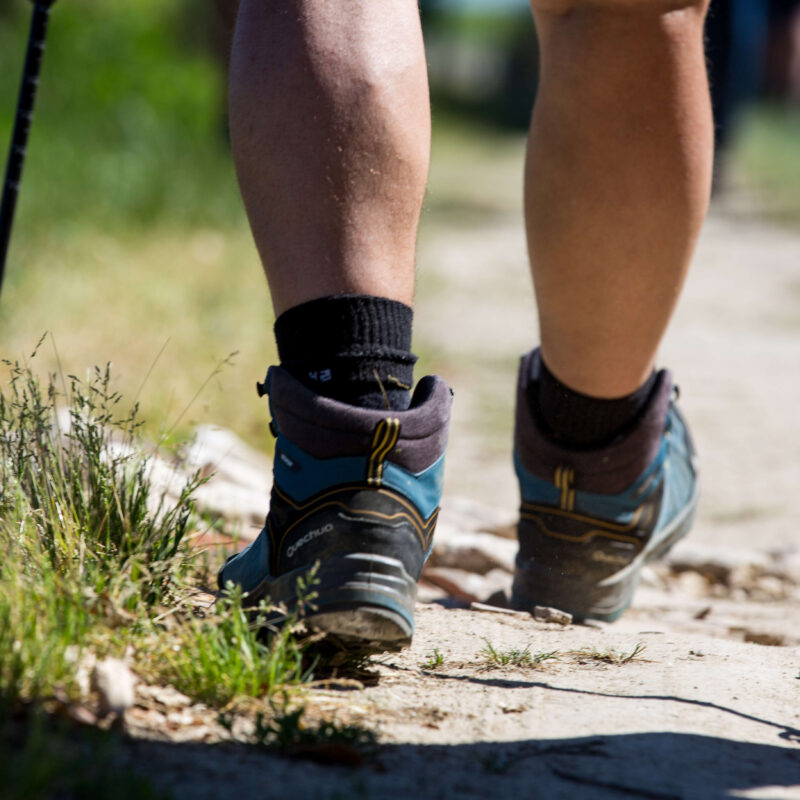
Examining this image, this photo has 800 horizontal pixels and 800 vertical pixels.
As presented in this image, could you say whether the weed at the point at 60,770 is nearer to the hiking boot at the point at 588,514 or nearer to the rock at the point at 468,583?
the hiking boot at the point at 588,514

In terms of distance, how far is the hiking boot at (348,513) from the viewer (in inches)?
53.7

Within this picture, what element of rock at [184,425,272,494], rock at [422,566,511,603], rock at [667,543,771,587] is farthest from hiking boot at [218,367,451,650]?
rock at [667,543,771,587]

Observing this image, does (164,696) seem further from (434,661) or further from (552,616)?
(552,616)

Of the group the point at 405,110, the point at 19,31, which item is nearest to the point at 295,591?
the point at 405,110

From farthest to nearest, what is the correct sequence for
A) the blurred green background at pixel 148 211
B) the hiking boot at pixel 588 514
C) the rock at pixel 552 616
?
the blurred green background at pixel 148 211
the hiking boot at pixel 588 514
the rock at pixel 552 616

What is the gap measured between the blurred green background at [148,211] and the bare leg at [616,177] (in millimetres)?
549

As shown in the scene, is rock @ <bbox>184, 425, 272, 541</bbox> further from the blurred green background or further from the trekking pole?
the trekking pole

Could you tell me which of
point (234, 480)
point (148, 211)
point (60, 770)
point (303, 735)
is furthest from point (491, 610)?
point (148, 211)

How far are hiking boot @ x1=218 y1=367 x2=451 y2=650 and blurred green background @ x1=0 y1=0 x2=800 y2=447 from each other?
211 mm

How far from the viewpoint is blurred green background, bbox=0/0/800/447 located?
12.4 feet

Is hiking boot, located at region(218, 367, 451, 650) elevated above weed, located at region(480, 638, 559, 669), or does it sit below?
above

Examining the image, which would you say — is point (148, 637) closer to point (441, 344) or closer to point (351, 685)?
point (351, 685)

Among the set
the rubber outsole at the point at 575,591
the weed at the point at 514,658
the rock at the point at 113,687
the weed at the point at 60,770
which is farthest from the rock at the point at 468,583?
the weed at the point at 60,770

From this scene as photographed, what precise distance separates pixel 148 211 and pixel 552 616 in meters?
5.17
